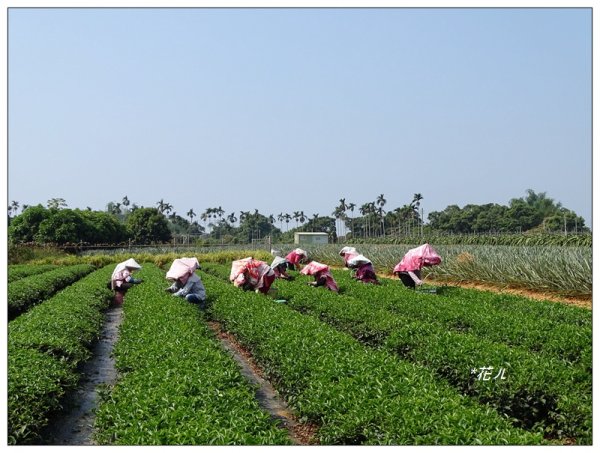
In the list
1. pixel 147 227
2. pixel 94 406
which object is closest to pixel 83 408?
pixel 94 406

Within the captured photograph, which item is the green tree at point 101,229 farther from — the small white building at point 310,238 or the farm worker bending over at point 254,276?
the farm worker bending over at point 254,276

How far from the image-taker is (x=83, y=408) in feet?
21.2

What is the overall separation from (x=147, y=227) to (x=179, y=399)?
51.7 m

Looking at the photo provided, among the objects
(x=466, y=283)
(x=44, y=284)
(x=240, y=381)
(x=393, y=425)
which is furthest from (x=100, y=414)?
(x=466, y=283)

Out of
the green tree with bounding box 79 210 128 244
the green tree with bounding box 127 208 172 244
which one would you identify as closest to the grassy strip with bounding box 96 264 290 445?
the green tree with bounding box 79 210 128 244

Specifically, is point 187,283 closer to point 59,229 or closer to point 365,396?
point 365,396

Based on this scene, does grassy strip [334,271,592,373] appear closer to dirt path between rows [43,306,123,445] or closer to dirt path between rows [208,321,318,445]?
dirt path between rows [208,321,318,445]

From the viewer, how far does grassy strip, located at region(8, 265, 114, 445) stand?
5.36 m

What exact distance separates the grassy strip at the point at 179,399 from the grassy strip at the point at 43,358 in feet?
1.81

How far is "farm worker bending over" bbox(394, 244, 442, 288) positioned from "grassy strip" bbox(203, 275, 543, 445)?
625cm

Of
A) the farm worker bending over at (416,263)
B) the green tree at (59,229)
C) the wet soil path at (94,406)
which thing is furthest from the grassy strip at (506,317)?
the green tree at (59,229)

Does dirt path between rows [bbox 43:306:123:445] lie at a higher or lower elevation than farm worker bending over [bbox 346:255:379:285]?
lower

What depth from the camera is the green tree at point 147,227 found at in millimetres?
55156

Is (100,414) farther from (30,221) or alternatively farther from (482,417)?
(30,221)
